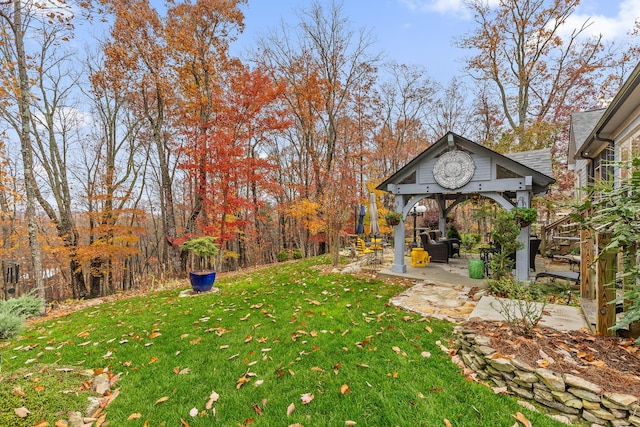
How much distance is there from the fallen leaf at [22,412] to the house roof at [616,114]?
8.27 m

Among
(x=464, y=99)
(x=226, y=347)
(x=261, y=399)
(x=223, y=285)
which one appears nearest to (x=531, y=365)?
(x=261, y=399)

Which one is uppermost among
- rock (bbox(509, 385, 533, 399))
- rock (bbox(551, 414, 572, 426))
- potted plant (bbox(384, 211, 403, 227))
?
potted plant (bbox(384, 211, 403, 227))

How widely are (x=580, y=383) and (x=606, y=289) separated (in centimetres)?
157

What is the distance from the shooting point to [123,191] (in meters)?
13.8

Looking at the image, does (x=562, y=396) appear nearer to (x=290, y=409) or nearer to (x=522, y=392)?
(x=522, y=392)

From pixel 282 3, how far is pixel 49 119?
38.1 feet

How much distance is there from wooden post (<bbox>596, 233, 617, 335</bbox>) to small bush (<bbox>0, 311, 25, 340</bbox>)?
6.82 metres

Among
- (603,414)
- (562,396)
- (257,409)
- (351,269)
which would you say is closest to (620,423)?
(603,414)

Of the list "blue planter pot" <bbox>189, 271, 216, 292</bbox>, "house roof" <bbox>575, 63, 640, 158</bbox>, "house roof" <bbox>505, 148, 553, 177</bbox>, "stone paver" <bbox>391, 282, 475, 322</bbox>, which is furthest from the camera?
"house roof" <bbox>505, 148, 553, 177</bbox>

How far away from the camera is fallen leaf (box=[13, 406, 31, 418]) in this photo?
234 centimetres

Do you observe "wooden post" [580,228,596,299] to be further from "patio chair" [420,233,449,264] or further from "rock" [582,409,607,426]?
"patio chair" [420,233,449,264]

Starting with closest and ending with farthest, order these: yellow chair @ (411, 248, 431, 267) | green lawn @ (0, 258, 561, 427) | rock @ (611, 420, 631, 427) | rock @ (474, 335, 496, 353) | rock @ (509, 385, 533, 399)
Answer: rock @ (611, 420, 631, 427) < green lawn @ (0, 258, 561, 427) < rock @ (509, 385, 533, 399) < rock @ (474, 335, 496, 353) < yellow chair @ (411, 248, 431, 267)

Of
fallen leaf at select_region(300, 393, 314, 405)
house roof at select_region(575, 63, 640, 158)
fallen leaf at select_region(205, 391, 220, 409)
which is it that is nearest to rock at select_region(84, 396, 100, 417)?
fallen leaf at select_region(205, 391, 220, 409)

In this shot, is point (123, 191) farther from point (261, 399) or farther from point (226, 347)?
point (261, 399)
